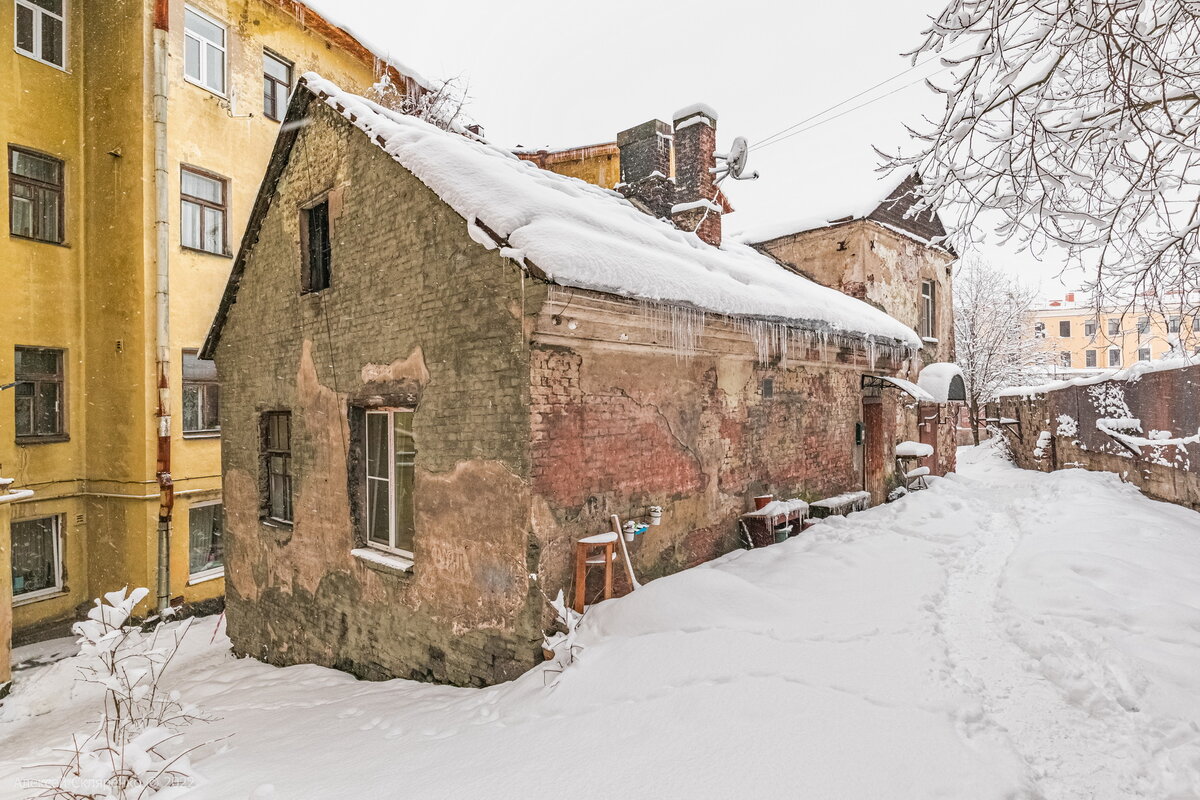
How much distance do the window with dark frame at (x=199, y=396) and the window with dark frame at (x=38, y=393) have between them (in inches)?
73.6

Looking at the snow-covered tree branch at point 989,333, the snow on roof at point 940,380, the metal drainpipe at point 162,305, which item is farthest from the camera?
the snow-covered tree branch at point 989,333

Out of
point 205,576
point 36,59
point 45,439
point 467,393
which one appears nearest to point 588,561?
point 467,393

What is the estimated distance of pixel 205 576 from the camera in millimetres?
10805

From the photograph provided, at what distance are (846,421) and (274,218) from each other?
26.7 ft

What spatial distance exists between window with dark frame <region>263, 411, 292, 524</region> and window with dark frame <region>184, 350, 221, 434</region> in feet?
12.2

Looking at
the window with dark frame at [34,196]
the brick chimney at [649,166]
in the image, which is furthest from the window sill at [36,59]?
the brick chimney at [649,166]

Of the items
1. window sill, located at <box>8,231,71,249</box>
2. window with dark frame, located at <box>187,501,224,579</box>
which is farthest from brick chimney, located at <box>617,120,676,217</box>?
window sill, located at <box>8,231,71,249</box>

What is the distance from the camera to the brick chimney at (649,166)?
924cm

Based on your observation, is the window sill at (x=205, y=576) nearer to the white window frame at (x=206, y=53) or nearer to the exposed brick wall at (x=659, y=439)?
the white window frame at (x=206, y=53)

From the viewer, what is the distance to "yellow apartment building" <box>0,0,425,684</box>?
9.75 m

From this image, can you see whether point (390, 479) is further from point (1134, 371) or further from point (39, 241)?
point (1134, 371)

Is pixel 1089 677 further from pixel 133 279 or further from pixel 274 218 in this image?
pixel 133 279

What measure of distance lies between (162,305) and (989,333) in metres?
27.2

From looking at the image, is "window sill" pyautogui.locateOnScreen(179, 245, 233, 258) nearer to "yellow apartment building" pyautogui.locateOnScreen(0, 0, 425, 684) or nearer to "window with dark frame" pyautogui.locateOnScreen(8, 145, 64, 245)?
"yellow apartment building" pyautogui.locateOnScreen(0, 0, 425, 684)
